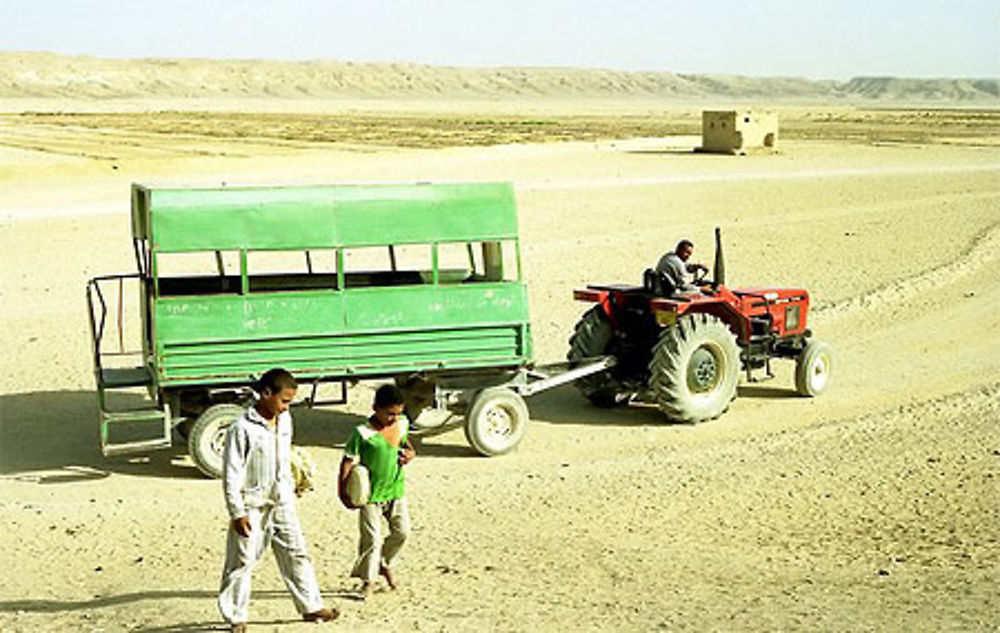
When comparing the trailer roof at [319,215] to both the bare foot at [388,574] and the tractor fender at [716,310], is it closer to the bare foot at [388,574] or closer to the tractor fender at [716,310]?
the tractor fender at [716,310]

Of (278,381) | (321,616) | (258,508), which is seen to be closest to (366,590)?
(321,616)

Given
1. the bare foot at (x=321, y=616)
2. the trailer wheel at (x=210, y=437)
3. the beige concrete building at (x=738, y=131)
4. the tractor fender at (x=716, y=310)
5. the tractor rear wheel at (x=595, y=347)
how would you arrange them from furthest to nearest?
the beige concrete building at (x=738, y=131), the tractor rear wheel at (x=595, y=347), the tractor fender at (x=716, y=310), the trailer wheel at (x=210, y=437), the bare foot at (x=321, y=616)

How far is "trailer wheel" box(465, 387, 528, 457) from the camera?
12875 millimetres

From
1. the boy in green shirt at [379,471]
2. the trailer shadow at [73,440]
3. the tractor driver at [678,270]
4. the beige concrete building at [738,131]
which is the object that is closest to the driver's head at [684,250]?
the tractor driver at [678,270]

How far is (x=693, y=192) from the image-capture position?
3525 centimetres

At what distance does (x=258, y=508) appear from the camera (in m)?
7.97

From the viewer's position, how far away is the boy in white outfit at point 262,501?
782 cm

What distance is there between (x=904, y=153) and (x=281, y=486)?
47376 mm

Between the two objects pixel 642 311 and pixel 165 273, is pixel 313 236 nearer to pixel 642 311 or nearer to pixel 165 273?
pixel 642 311

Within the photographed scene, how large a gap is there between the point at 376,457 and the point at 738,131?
135 feet

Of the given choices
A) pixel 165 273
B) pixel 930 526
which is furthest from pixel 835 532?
pixel 165 273

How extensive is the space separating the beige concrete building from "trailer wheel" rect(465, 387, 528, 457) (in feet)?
120

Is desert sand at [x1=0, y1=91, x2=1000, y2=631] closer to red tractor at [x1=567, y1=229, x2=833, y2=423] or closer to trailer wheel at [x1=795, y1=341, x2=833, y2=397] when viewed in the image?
trailer wheel at [x1=795, y1=341, x2=833, y2=397]

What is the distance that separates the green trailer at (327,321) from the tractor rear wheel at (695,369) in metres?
1.31
